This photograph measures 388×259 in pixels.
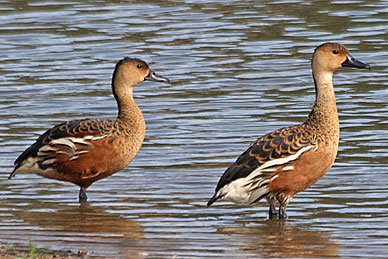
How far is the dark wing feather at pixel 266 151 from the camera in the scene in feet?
30.1

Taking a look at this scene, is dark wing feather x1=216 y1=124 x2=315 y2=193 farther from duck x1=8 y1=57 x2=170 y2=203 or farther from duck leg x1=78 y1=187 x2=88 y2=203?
duck leg x1=78 y1=187 x2=88 y2=203

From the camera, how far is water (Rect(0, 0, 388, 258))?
8.59 meters

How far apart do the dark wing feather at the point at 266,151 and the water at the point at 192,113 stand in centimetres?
40

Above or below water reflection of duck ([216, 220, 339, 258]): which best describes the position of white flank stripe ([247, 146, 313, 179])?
above

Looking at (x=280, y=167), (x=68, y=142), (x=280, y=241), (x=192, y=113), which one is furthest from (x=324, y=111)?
(x=192, y=113)

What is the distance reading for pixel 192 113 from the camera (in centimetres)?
1373

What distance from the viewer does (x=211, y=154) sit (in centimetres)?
1180

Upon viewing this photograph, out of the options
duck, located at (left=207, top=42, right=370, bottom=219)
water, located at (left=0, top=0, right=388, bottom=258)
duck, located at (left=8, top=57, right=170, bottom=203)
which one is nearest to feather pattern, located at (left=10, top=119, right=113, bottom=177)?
duck, located at (left=8, top=57, right=170, bottom=203)

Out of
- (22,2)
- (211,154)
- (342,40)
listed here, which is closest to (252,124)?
(211,154)

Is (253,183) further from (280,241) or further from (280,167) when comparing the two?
(280,241)

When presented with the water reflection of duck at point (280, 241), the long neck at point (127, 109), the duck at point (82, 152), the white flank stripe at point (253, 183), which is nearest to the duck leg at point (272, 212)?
the water reflection of duck at point (280, 241)

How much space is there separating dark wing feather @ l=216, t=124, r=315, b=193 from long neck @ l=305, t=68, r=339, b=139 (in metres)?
0.21

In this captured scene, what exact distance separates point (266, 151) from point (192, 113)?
457cm

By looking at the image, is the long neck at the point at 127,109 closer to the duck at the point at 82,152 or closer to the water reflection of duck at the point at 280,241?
the duck at the point at 82,152
